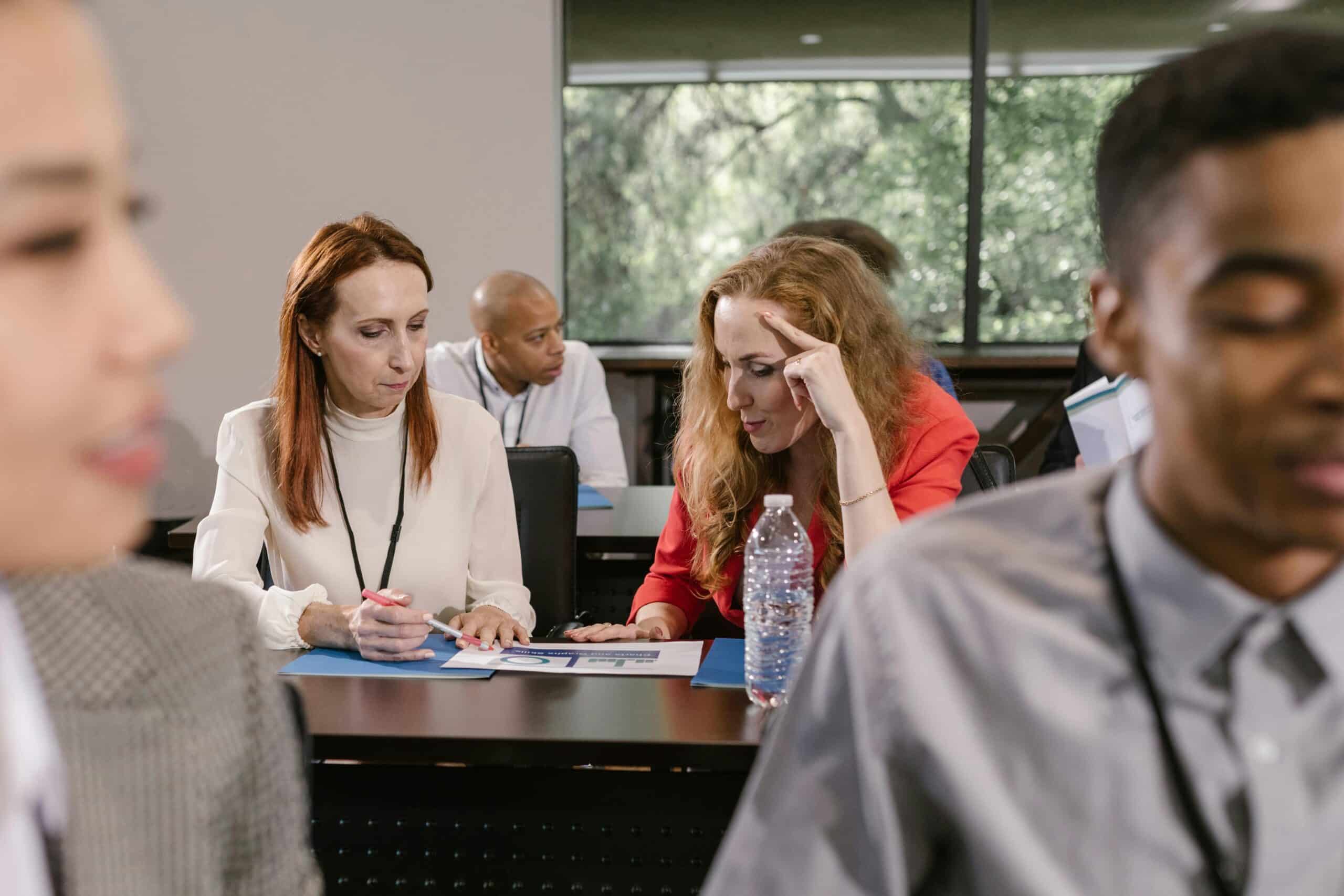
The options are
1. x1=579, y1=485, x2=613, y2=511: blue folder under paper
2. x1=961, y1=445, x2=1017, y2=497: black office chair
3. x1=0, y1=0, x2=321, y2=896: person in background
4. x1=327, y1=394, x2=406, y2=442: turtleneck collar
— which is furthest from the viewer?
x1=579, y1=485, x2=613, y2=511: blue folder under paper

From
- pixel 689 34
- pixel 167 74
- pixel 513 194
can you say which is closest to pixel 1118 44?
pixel 689 34

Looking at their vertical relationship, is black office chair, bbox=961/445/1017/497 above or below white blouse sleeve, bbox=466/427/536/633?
above

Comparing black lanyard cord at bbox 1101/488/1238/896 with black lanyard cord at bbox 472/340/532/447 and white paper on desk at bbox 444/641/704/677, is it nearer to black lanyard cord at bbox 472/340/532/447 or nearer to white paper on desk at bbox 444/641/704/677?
white paper on desk at bbox 444/641/704/677

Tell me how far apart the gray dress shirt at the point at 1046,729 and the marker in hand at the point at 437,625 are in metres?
1.12

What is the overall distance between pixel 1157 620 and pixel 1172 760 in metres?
0.09

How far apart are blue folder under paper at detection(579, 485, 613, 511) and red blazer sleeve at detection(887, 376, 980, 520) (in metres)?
1.15

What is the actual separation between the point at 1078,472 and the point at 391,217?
525 centimetres

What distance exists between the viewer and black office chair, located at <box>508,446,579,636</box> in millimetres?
2545

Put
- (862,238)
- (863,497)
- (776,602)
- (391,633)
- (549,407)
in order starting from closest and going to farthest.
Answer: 1. (776,602)
2. (391,633)
3. (863,497)
4. (862,238)
5. (549,407)

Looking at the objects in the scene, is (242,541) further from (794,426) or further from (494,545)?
(794,426)

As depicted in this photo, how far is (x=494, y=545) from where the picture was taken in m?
2.36

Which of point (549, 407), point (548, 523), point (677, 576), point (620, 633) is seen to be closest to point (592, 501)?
point (548, 523)

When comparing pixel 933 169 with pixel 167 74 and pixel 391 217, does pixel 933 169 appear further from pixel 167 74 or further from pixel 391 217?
pixel 167 74

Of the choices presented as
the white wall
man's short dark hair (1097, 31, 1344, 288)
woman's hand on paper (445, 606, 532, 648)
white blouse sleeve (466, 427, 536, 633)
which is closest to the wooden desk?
woman's hand on paper (445, 606, 532, 648)
